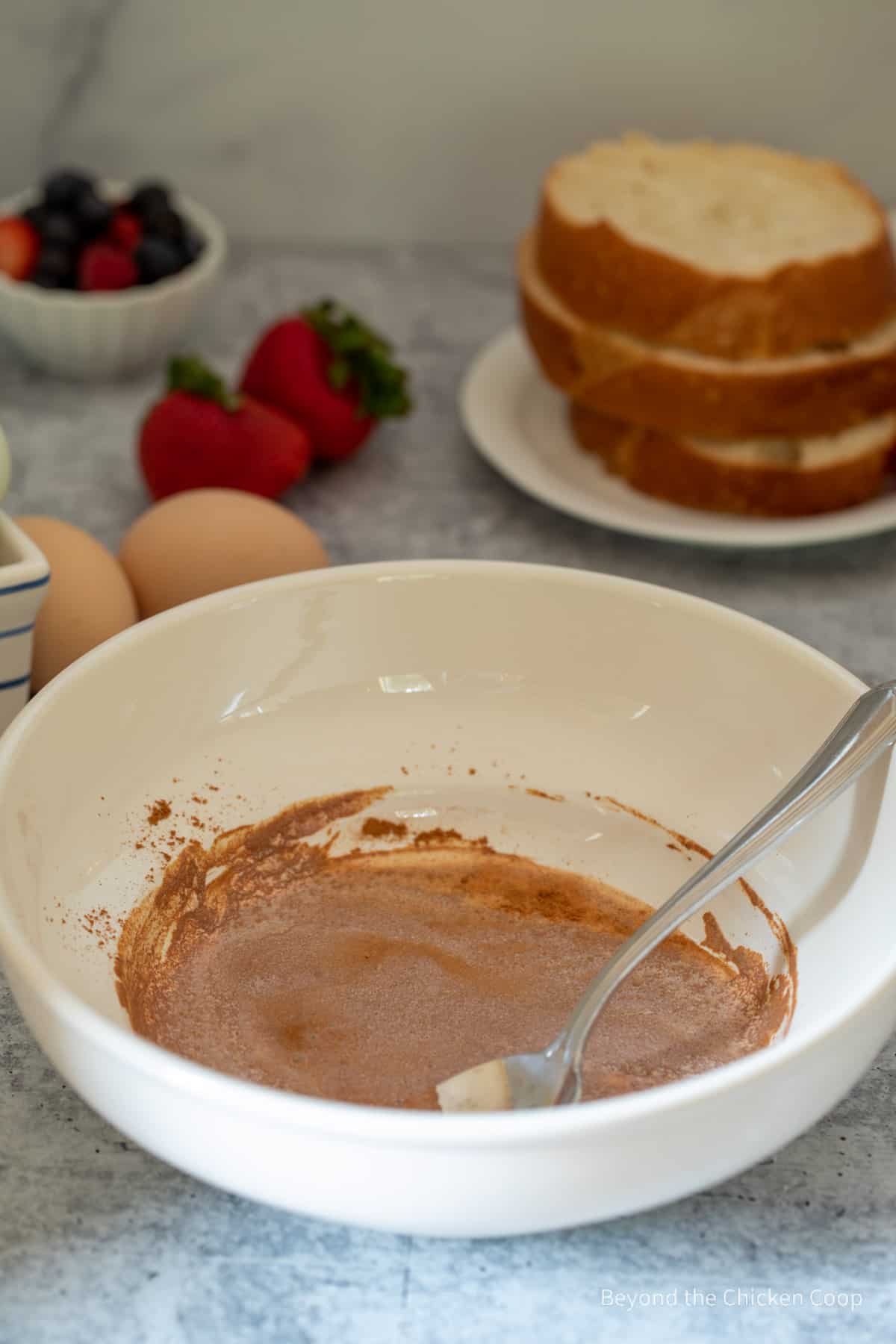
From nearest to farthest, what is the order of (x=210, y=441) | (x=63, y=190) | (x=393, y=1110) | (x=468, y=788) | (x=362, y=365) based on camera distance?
(x=393, y=1110), (x=468, y=788), (x=210, y=441), (x=362, y=365), (x=63, y=190)

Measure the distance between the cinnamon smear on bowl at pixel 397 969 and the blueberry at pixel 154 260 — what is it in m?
0.70

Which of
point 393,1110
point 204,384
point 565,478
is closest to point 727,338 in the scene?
point 565,478

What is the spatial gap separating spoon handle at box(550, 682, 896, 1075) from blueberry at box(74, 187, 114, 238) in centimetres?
91

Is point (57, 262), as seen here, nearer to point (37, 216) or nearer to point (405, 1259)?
point (37, 216)

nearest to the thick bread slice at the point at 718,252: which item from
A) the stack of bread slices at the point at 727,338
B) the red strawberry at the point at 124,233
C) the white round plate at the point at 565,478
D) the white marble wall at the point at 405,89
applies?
the stack of bread slices at the point at 727,338

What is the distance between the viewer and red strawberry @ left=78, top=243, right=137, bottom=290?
1278 mm

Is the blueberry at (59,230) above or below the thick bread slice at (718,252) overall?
below

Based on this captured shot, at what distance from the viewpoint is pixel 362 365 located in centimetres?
121

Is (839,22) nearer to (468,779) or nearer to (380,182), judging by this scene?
(380,182)

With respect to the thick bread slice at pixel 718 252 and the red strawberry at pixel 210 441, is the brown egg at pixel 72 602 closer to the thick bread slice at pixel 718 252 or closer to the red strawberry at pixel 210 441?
the red strawberry at pixel 210 441

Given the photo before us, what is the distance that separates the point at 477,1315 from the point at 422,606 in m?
0.39

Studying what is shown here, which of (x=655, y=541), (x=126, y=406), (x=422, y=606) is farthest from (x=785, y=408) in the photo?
(x=126, y=406)

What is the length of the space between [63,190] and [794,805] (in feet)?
3.16

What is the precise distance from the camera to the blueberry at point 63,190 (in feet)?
4.33
